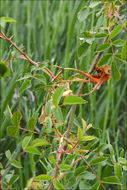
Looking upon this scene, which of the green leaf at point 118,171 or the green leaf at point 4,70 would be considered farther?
the green leaf at point 118,171

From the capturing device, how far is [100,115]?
4.76ft

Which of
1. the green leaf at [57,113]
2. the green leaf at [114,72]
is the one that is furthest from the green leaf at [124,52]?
the green leaf at [57,113]

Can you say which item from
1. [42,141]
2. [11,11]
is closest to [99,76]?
[42,141]

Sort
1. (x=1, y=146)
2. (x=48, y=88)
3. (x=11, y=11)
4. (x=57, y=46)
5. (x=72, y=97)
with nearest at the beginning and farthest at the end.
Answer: (x=72, y=97) < (x=48, y=88) < (x=1, y=146) < (x=57, y=46) < (x=11, y=11)

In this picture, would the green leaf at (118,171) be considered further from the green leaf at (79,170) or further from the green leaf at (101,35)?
the green leaf at (101,35)

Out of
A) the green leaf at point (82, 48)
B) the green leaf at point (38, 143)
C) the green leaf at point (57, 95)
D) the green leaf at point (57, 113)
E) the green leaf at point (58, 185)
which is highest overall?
the green leaf at point (82, 48)

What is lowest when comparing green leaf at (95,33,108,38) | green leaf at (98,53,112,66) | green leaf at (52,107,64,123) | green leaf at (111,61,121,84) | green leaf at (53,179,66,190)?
green leaf at (53,179,66,190)

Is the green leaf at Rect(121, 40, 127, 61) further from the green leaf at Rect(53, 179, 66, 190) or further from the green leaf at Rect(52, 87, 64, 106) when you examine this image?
the green leaf at Rect(53, 179, 66, 190)

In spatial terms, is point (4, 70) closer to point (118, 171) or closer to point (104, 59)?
point (104, 59)

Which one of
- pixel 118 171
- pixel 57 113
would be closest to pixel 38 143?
pixel 57 113

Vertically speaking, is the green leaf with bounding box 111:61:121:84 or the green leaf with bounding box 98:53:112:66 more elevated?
the green leaf with bounding box 98:53:112:66

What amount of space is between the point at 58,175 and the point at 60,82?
0.55 ft

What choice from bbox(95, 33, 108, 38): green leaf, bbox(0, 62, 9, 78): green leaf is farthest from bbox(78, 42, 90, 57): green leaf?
bbox(0, 62, 9, 78): green leaf

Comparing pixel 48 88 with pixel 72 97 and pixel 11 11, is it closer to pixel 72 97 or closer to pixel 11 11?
pixel 72 97
